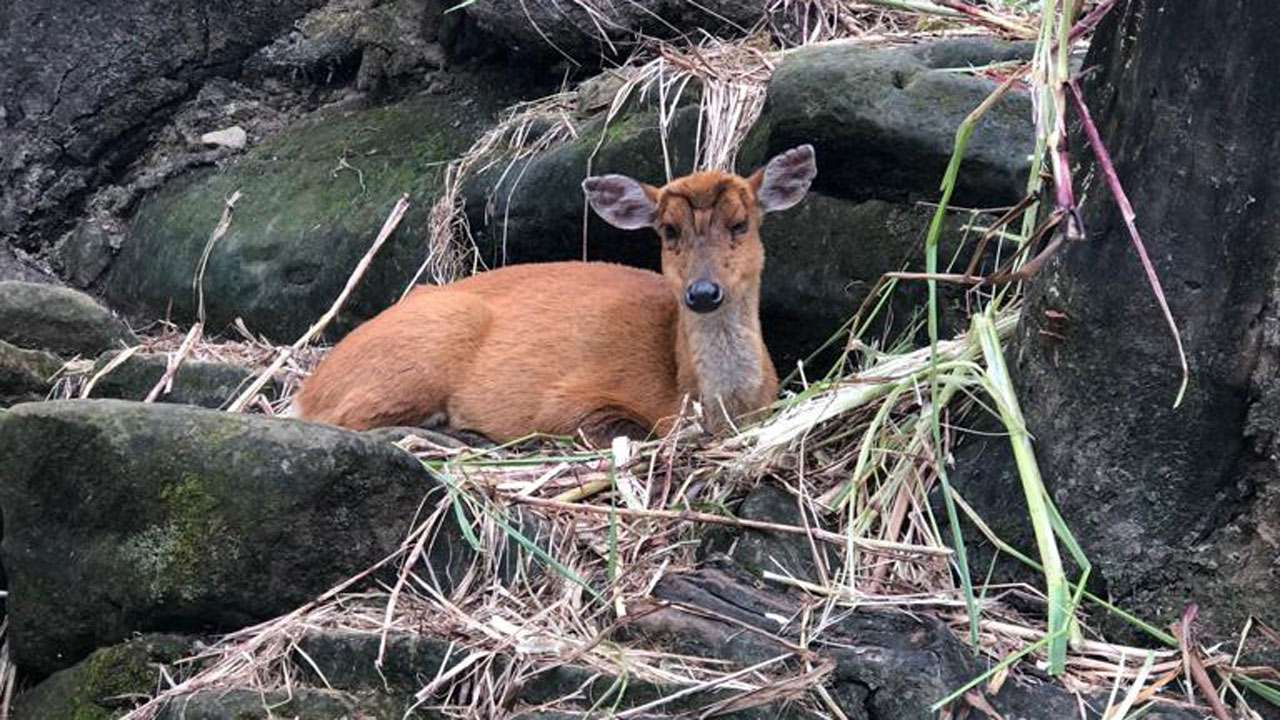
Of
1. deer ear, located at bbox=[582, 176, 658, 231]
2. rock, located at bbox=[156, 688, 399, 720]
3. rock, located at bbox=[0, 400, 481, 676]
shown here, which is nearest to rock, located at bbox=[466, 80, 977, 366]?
deer ear, located at bbox=[582, 176, 658, 231]

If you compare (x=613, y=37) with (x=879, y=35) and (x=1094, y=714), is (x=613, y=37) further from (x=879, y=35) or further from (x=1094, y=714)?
(x=1094, y=714)

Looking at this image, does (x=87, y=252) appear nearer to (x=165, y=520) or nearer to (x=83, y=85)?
(x=83, y=85)

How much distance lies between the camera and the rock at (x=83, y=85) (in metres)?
9.48

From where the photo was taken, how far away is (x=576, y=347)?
7801 millimetres

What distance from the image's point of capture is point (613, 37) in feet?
28.6

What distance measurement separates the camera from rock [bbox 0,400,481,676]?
5312 millimetres

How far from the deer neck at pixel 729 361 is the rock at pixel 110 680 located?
2637 mm

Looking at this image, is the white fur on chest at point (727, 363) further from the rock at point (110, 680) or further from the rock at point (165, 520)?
the rock at point (110, 680)

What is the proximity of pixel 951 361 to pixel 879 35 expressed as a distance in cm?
281

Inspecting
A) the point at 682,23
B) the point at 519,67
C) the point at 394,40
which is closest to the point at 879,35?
the point at 682,23

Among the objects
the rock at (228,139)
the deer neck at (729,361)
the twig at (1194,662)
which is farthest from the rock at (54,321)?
the twig at (1194,662)

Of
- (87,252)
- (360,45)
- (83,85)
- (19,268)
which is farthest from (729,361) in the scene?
(83,85)

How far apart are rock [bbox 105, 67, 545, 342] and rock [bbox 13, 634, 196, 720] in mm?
3649

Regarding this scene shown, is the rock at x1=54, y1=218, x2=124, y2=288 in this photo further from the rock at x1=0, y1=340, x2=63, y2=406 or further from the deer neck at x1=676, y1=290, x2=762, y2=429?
the deer neck at x1=676, y1=290, x2=762, y2=429
